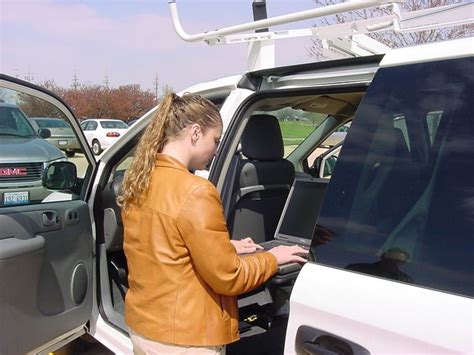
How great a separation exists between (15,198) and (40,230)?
291 mm

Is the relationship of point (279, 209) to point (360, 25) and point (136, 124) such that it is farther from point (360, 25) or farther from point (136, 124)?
A: point (360, 25)

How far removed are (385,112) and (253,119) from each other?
1.40 metres

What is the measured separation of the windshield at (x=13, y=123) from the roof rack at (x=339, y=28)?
1.07m

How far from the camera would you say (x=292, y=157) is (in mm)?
4340

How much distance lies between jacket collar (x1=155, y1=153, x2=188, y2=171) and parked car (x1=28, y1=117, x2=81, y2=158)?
132 centimetres

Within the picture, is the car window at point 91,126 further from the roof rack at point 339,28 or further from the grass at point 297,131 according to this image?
the roof rack at point 339,28

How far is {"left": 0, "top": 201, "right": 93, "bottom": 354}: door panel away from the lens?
7.42 feet

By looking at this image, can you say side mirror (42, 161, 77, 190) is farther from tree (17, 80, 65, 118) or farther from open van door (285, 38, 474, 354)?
open van door (285, 38, 474, 354)

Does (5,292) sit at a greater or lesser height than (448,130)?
lesser

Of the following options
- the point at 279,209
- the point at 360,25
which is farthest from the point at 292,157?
the point at 360,25

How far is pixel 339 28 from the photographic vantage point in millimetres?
2146

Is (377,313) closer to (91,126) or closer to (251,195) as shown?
(251,195)

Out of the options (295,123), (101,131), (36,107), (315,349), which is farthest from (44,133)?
(101,131)

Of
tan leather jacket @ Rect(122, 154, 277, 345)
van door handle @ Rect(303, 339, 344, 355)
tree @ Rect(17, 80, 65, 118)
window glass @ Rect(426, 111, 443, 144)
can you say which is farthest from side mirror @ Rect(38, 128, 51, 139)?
window glass @ Rect(426, 111, 443, 144)
